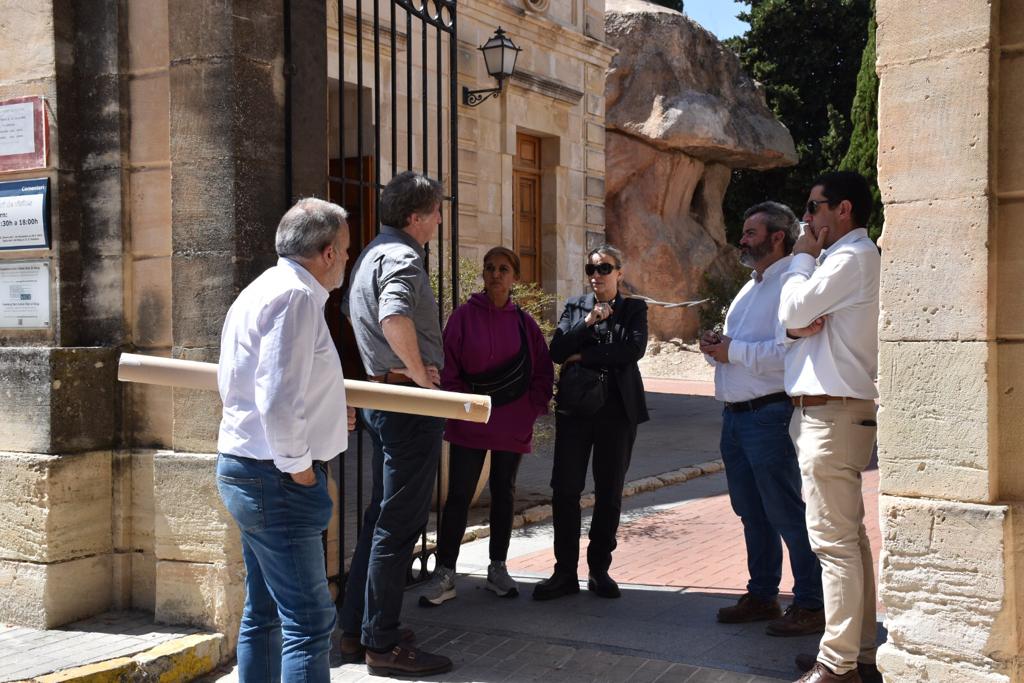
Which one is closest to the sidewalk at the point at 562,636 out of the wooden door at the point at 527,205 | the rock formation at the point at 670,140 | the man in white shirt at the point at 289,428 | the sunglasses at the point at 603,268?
the man in white shirt at the point at 289,428

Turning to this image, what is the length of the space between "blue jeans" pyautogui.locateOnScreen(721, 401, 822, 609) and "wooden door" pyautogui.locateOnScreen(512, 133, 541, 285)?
34.7 ft

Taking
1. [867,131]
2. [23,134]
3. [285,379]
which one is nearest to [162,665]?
[285,379]

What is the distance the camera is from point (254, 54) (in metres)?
4.57

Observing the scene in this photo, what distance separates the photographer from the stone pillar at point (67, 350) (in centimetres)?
462

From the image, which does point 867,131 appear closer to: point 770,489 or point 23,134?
point 770,489

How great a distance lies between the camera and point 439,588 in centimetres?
534

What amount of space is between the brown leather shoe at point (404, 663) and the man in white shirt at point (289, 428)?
2.95 ft

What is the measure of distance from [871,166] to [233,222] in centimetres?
1766

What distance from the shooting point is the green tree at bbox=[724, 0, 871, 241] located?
29672mm

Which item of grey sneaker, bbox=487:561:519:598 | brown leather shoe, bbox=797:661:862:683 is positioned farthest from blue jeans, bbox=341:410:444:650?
brown leather shoe, bbox=797:661:862:683

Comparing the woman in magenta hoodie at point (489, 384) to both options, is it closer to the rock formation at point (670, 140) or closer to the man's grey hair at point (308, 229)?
the man's grey hair at point (308, 229)

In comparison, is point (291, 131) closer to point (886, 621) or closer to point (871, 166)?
point (886, 621)

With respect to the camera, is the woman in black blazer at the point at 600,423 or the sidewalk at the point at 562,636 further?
the woman in black blazer at the point at 600,423

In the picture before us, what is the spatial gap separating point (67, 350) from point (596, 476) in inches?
104
